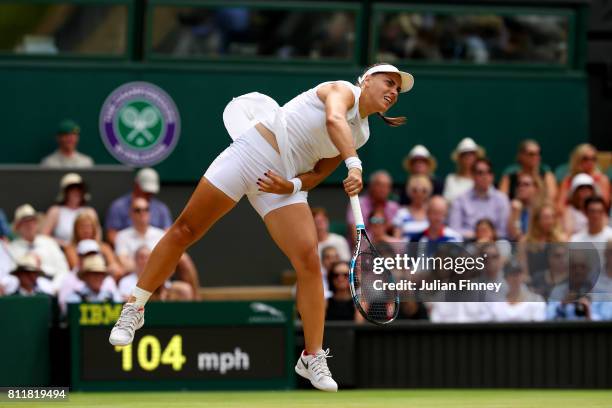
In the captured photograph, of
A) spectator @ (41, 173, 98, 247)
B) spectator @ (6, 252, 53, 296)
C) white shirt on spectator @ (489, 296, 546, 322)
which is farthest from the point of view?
spectator @ (41, 173, 98, 247)

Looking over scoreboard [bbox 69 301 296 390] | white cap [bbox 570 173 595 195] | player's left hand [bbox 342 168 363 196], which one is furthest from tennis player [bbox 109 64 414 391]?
white cap [bbox 570 173 595 195]

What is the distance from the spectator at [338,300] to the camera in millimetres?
11586

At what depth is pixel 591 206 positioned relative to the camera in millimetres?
12094

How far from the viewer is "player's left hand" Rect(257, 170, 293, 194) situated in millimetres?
7375

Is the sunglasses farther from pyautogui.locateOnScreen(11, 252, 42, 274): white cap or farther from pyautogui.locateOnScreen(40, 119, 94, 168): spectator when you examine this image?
pyautogui.locateOnScreen(40, 119, 94, 168): spectator

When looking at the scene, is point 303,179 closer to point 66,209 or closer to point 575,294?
point 575,294

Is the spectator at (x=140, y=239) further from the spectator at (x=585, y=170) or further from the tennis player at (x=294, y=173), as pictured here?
the tennis player at (x=294, y=173)

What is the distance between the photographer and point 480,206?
1288cm

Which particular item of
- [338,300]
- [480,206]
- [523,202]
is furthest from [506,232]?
[338,300]

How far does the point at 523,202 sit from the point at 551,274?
221 centimetres

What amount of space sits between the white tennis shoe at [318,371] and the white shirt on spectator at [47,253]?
4.51 meters

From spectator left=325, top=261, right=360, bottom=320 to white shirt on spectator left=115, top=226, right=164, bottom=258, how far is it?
1.62m

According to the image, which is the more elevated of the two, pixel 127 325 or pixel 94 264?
pixel 94 264

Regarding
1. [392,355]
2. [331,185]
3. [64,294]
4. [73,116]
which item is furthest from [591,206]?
[73,116]
